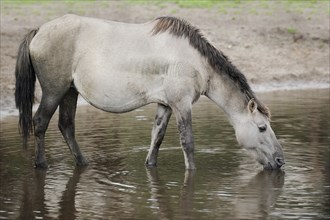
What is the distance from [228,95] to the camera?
37.3 ft

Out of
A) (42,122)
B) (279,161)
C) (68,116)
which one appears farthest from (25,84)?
(279,161)

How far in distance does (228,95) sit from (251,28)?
1094cm

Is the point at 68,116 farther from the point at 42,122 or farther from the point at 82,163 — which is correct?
the point at 82,163

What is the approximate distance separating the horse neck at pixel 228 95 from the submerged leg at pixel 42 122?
193 cm

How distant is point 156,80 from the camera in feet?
36.8

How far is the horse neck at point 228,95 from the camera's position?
11312 mm

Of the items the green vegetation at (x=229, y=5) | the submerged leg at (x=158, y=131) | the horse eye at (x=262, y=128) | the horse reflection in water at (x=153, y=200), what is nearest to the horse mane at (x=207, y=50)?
the horse eye at (x=262, y=128)

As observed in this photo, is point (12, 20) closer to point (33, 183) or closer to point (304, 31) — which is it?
point (304, 31)

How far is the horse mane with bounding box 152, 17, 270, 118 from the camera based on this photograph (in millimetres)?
11211

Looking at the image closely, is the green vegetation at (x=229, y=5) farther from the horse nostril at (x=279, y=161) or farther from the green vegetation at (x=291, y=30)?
the horse nostril at (x=279, y=161)

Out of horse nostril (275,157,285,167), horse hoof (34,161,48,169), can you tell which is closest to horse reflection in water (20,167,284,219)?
horse nostril (275,157,285,167)

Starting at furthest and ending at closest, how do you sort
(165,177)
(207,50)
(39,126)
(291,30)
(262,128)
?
(291,30) → (39,126) → (262,128) → (207,50) → (165,177)

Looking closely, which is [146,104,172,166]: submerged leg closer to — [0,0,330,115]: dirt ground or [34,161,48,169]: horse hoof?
[34,161,48,169]: horse hoof

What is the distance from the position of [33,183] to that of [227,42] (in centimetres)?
1126
